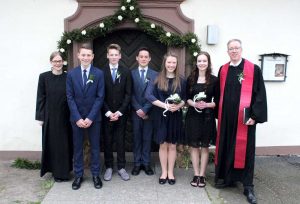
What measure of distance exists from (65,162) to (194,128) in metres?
1.93

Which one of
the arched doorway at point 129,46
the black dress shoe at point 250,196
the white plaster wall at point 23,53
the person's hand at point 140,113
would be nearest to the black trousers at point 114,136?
the person's hand at point 140,113

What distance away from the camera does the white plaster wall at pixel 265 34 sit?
6164 mm

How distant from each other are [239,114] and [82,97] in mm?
2105

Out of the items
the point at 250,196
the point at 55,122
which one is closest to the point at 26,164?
the point at 55,122

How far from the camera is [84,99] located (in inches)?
189

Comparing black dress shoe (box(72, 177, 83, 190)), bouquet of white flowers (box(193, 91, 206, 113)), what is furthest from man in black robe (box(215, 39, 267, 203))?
black dress shoe (box(72, 177, 83, 190))

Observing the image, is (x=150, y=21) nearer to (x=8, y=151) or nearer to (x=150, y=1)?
(x=150, y=1)

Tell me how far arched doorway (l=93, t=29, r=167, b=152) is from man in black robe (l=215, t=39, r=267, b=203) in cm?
182

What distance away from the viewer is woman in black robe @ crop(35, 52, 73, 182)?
499 centimetres

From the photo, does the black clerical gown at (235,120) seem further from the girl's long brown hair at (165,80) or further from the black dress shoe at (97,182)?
the black dress shoe at (97,182)

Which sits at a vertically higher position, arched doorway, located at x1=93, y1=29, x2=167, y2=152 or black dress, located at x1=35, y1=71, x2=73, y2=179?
arched doorway, located at x1=93, y1=29, x2=167, y2=152

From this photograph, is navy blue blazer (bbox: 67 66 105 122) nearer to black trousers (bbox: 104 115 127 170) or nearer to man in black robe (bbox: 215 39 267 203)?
black trousers (bbox: 104 115 127 170)

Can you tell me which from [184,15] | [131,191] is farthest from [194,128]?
[184,15]

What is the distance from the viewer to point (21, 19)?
5996 mm
